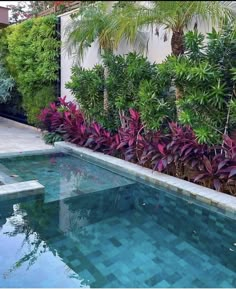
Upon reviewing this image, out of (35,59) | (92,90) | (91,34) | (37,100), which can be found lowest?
(37,100)

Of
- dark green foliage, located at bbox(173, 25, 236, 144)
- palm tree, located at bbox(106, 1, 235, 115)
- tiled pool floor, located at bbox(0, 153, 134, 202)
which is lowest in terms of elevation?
tiled pool floor, located at bbox(0, 153, 134, 202)

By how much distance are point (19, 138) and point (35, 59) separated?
10.2 feet

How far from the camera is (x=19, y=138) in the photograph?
11891 mm

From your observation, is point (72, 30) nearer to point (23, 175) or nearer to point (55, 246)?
point (23, 175)

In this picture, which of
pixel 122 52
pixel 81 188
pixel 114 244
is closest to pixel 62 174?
pixel 81 188

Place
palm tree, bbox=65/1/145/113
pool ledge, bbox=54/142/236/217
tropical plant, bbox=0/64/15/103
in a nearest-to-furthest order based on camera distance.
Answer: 1. pool ledge, bbox=54/142/236/217
2. palm tree, bbox=65/1/145/113
3. tropical plant, bbox=0/64/15/103

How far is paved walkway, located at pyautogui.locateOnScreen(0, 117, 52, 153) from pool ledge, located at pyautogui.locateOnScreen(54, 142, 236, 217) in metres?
1.36

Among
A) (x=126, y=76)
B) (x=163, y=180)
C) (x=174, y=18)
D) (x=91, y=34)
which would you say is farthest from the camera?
(x=91, y=34)

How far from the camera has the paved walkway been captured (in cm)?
1022

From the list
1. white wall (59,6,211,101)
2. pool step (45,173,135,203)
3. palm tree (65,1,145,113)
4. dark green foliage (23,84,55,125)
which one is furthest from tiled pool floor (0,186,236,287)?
dark green foliage (23,84,55,125)

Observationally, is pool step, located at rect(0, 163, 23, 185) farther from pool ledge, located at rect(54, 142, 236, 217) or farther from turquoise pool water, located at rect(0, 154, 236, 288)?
pool ledge, located at rect(54, 142, 236, 217)

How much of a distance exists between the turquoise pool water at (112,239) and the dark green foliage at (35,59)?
5.92 meters

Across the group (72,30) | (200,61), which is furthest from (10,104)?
(200,61)

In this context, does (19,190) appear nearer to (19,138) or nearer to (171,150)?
(171,150)
